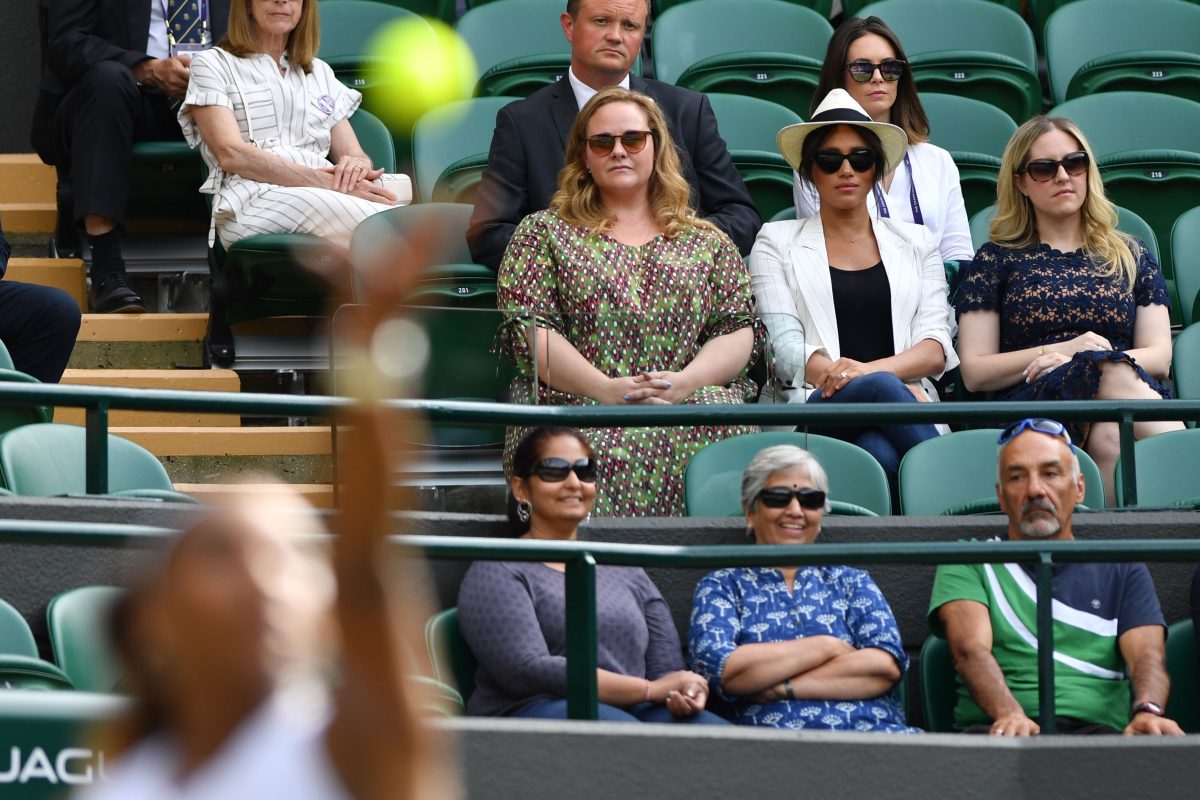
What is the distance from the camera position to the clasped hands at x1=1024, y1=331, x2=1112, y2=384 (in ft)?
18.8

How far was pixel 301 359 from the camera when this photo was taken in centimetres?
656

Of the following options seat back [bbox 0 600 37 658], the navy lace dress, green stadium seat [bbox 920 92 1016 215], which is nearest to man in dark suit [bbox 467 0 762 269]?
the navy lace dress

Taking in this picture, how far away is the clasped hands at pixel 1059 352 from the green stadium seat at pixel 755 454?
72 cm

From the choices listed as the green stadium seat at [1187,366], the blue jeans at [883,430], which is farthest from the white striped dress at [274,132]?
the green stadium seat at [1187,366]

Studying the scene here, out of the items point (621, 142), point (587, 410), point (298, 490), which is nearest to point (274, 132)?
point (621, 142)

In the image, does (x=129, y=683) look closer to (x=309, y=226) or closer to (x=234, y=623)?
(x=234, y=623)

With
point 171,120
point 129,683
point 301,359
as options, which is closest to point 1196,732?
point 301,359

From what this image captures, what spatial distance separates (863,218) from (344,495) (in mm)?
4905

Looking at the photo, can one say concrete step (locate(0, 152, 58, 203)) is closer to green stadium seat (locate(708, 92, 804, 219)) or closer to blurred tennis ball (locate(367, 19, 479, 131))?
blurred tennis ball (locate(367, 19, 479, 131))

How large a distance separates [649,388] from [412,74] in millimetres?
2776

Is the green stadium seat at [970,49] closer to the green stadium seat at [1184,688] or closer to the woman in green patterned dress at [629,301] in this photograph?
the woman in green patterned dress at [629,301]

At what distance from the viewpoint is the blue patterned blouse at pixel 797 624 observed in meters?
4.50

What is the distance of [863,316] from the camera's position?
5902 mm

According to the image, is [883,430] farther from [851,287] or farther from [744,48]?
[744,48]
